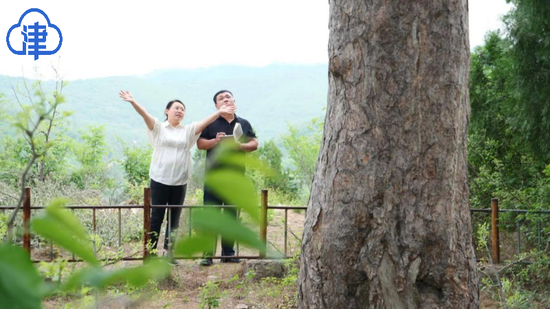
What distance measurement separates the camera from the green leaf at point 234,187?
10.7 inches

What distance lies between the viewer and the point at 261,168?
0.31 metres

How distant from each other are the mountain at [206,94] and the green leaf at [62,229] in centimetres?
2895

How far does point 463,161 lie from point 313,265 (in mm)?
688

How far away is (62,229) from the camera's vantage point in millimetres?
252

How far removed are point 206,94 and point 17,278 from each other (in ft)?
126

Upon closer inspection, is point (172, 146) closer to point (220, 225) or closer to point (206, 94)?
point (220, 225)

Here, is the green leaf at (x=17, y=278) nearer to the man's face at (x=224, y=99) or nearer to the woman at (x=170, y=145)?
the woman at (x=170, y=145)

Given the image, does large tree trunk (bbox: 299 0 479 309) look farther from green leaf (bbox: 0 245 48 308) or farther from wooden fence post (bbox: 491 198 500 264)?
wooden fence post (bbox: 491 198 500 264)

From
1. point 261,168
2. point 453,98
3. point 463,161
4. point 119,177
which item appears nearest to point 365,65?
point 453,98

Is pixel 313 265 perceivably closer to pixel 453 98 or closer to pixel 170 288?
pixel 453 98

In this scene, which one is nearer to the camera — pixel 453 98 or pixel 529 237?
pixel 453 98

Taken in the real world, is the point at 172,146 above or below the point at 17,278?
above

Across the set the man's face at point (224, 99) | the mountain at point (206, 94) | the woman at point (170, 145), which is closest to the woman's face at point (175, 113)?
the woman at point (170, 145)

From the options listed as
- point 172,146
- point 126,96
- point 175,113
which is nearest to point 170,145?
point 172,146
